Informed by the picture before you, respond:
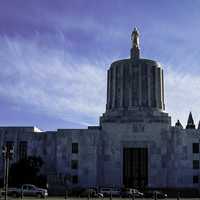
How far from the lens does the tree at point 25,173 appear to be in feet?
211

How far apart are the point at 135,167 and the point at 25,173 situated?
45.4ft

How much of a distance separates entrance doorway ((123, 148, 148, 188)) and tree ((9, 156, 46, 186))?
1045 cm

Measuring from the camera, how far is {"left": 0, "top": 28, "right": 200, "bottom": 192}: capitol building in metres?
67.2

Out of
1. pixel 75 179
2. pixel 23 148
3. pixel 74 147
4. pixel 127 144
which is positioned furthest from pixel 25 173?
pixel 127 144

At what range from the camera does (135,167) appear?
68.2m

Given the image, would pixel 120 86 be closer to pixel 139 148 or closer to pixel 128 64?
pixel 128 64

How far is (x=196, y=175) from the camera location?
219 ft

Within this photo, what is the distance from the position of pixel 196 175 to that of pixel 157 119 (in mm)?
8380

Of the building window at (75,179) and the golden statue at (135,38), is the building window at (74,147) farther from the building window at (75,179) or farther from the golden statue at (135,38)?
the golden statue at (135,38)

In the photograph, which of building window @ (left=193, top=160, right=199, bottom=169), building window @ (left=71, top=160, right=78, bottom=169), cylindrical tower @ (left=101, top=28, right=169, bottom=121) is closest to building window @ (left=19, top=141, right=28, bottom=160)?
building window @ (left=71, top=160, right=78, bottom=169)

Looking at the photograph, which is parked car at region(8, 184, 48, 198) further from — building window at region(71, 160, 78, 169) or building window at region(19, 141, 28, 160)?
building window at region(19, 141, 28, 160)

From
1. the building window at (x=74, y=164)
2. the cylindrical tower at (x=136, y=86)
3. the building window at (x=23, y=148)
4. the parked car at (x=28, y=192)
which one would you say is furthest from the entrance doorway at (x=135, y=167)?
the parked car at (x=28, y=192)

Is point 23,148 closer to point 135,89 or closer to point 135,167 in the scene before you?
point 135,167

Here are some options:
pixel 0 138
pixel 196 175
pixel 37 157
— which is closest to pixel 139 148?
pixel 196 175
